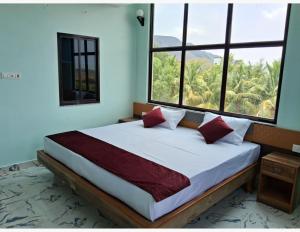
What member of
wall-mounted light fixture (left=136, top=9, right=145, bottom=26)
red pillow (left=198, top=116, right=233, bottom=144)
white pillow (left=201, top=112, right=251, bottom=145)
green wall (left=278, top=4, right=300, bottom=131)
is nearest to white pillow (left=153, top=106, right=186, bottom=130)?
red pillow (left=198, top=116, right=233, bottom=144)

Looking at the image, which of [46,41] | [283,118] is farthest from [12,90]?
[283,118]

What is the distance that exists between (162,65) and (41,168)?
2.70m

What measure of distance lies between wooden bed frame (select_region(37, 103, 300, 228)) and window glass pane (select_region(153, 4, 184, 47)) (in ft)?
6.85

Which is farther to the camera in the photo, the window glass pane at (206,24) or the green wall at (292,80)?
the window glass pane at (206,24)

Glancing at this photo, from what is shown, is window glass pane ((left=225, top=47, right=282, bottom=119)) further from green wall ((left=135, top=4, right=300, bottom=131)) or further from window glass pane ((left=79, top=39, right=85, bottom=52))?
window glass pane ((left=79, top=39, right=85, bottom=52))

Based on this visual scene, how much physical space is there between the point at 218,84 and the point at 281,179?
1630mm

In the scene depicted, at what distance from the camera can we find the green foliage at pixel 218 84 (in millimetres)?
3184

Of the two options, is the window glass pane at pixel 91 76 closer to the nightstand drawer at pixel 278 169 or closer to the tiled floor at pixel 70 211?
the tiled floor at pixel 70 211

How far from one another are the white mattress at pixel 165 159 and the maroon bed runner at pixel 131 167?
48 mm

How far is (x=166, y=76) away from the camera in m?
4.39

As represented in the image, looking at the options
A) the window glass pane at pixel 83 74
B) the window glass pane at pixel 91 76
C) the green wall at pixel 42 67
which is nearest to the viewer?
the green wall at pixel 42 67

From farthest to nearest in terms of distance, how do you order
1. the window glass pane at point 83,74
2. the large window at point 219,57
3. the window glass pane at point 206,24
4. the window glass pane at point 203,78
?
the window glass pane at point 83,74
the window glass pane at point 203,78
the window glass pane at point 206,24
the large window at point 219,57

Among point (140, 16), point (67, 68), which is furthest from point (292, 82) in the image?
point (67, 68)

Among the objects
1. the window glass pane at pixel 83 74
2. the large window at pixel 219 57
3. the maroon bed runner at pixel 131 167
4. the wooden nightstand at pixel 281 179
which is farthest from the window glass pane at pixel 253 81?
the window glass pane at pixel 83 74
